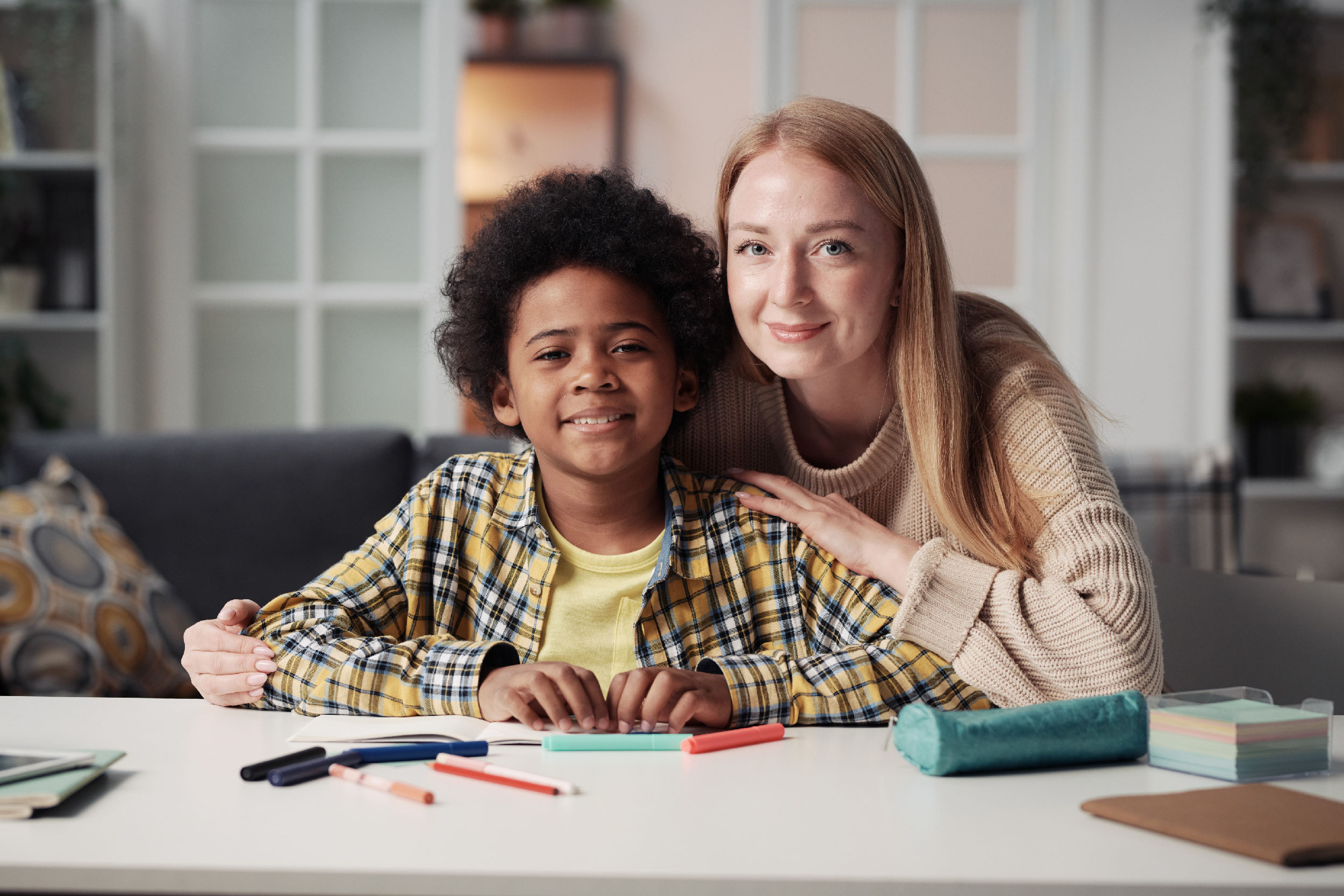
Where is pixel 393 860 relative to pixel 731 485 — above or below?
below

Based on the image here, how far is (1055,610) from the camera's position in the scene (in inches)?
48.4

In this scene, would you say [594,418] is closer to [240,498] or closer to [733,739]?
[733,739]

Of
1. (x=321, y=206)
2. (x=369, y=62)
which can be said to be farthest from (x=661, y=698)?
(x=369, y=62)

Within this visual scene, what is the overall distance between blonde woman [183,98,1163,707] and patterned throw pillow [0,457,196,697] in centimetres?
116

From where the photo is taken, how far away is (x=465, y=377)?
1.51 meters

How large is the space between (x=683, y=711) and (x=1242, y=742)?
1.47 ft

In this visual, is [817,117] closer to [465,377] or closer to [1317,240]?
[465,377]

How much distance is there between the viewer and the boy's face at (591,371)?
4.27 feet

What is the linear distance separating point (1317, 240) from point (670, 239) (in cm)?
290

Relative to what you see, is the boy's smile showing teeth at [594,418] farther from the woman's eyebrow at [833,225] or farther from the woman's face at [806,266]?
the woman's eyebrow at [833,225]

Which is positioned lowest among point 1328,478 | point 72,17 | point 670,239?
point 1328,478

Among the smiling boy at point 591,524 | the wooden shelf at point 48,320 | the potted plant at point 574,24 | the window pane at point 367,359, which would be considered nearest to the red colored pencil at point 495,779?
the smiling boy at point 591,524

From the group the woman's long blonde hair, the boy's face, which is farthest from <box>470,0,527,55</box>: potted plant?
the boy's face

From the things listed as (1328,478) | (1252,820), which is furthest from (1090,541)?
(1328,478)
